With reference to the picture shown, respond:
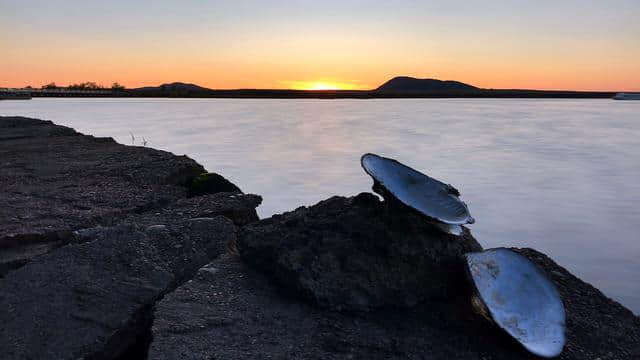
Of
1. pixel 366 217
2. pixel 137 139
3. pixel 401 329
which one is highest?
pixel 366 217

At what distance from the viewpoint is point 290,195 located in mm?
13625

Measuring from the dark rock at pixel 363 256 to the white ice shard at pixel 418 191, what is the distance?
5.3 inches

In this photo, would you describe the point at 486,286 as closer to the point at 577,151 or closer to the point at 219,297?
the point at 219,297

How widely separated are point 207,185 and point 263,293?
11.7 ft

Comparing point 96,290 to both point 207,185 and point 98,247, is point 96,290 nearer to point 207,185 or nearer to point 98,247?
point 98,247

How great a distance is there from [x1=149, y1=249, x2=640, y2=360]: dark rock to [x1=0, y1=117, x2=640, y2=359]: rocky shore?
0.04ft

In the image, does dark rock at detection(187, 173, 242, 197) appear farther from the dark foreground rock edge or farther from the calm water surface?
the calm water surface

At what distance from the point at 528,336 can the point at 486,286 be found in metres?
0.43

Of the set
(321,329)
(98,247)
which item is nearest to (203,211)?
(98,247)

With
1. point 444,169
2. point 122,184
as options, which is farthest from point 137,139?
point 122,184

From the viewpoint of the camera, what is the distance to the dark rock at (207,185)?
7533 millimetres

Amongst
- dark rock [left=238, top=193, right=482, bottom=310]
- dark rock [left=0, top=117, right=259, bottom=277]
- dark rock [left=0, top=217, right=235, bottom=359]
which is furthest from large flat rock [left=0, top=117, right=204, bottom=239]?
dark rock [left=238, top=193, right=482, bottom=310]

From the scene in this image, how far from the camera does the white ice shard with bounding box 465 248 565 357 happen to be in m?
3.79

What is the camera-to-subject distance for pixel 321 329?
12.6 feet
